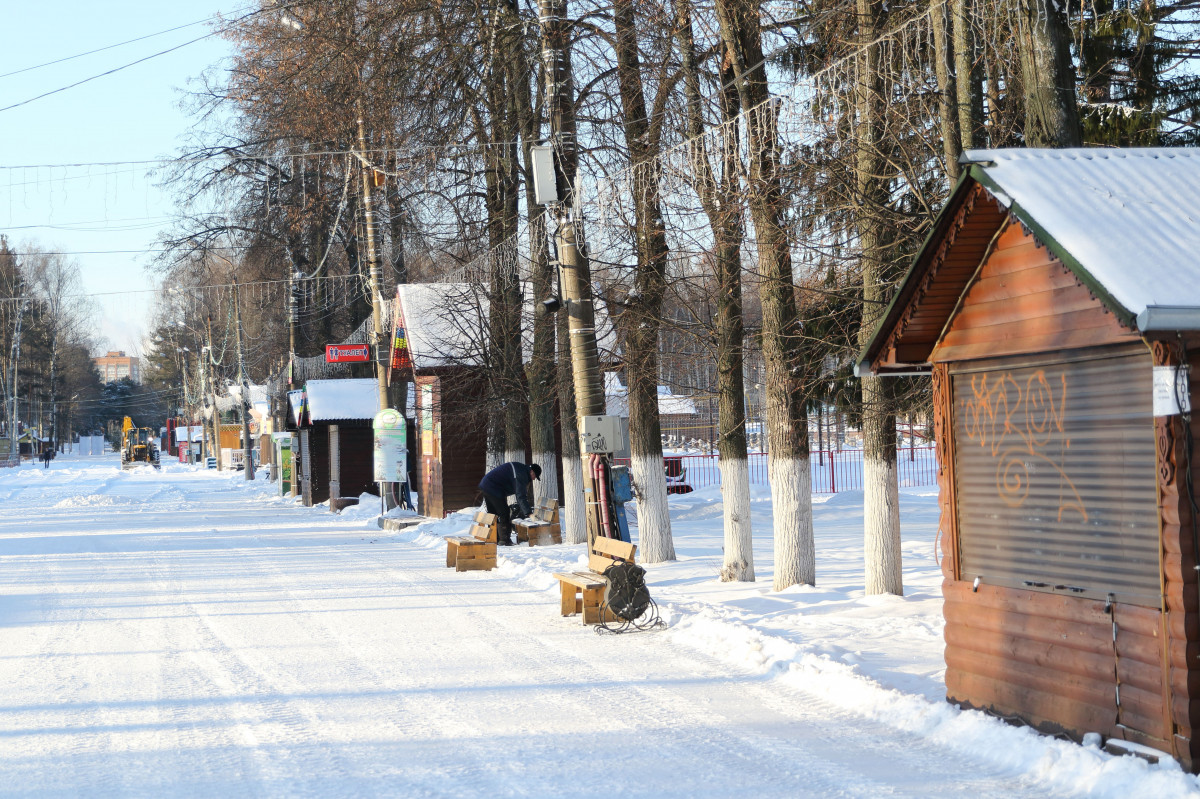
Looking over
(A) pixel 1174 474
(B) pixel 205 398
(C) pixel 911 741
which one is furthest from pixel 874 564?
(B) pixel 205 398

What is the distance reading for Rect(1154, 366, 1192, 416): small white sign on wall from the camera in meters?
5.86

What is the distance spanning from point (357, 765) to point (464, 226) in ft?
57.2

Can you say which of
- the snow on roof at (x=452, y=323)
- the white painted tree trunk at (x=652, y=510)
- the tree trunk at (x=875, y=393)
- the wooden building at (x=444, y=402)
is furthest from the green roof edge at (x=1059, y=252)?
the wooden building at (x=444, y=402)

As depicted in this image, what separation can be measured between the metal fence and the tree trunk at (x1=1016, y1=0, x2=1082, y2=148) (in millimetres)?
23648

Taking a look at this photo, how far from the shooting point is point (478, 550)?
1727 centimetres

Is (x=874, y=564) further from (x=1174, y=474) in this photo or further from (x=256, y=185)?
(x=256, y=185)

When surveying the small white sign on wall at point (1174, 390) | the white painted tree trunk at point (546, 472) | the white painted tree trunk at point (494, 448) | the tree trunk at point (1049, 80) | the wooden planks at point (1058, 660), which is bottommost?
the wooden planks at point (1058, 660)

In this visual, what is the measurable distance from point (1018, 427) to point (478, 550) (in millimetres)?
11102

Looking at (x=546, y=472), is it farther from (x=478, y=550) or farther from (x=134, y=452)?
(x=134, y=452)

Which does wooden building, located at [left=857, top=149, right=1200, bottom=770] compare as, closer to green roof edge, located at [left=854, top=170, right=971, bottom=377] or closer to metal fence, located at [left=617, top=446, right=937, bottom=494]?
green roof edge, located at [left=854, top=170, right=971, bottom=377]

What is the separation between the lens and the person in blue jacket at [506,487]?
20891mm

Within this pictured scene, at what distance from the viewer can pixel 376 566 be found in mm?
18094

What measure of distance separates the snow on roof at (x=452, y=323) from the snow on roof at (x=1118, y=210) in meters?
13.3

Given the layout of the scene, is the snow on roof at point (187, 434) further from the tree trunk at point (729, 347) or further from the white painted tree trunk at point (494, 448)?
Result: the tree trunk at point (729, 347)
